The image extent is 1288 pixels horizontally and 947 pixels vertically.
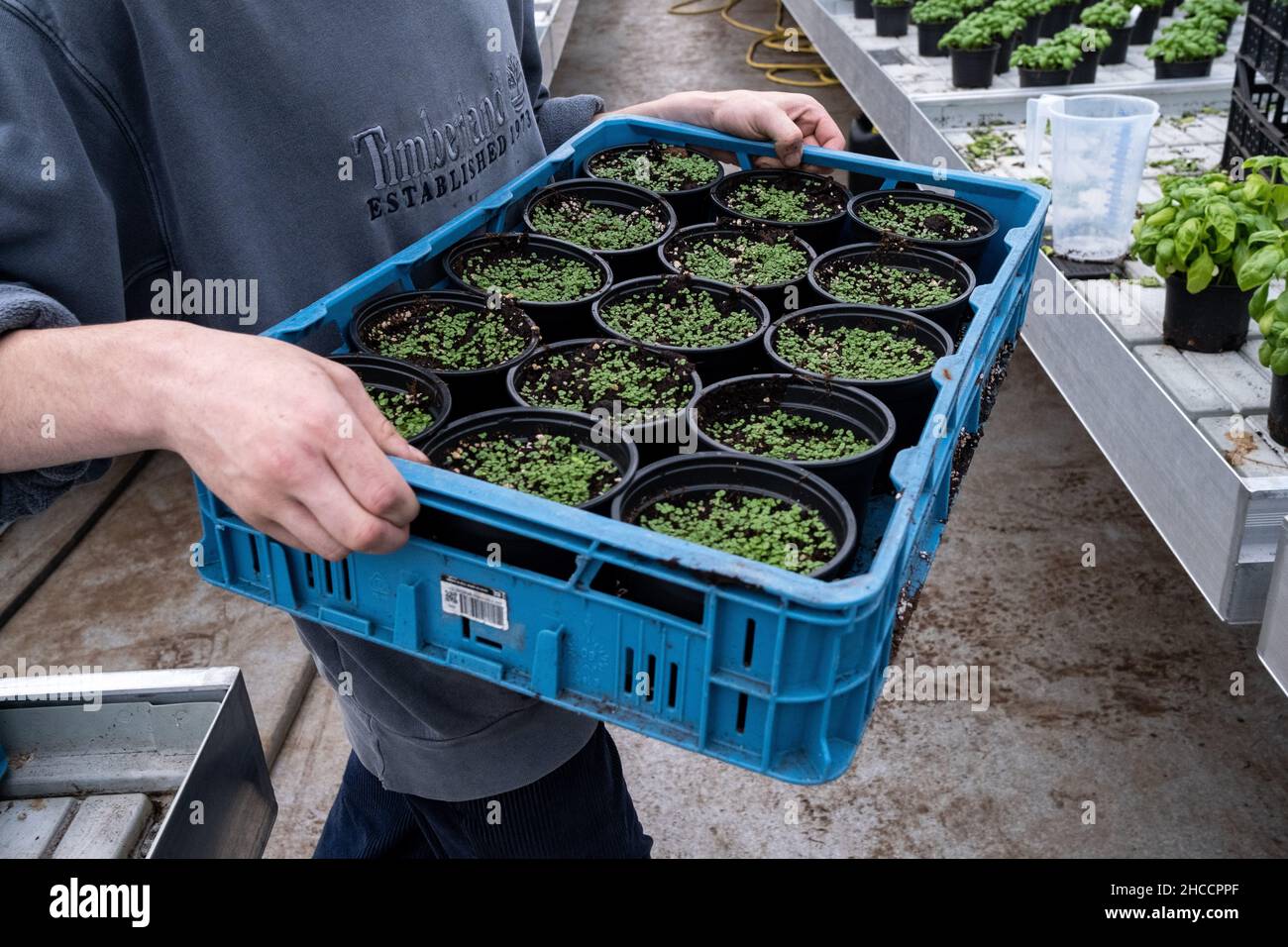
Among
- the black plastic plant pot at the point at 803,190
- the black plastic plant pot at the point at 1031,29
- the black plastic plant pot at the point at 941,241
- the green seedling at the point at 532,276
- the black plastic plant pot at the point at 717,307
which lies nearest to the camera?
the black plastic plant pot at the point at 717,307

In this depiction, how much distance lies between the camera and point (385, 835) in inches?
61.3

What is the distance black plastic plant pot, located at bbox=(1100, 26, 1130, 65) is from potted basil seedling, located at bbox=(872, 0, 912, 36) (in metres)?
0.71

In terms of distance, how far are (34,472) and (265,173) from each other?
41 centimetres

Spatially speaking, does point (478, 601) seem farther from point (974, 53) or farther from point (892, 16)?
point (892, 16)

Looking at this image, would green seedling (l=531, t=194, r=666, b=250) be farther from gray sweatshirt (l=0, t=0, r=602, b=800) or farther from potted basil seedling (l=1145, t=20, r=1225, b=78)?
potted basil seedling (l=1145, t=20, r=1225, b=78)

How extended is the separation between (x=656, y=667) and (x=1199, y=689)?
1.80 metres

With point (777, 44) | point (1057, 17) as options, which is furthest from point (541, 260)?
point (777, 44)

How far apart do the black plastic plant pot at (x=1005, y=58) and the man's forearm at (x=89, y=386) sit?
3431mm

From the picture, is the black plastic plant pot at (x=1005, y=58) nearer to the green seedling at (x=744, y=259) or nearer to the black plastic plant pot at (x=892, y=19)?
the black plastic plant pot at (x=892, y=19)

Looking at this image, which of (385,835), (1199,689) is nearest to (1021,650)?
(1199,689)

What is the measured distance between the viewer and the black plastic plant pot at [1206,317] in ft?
6.07

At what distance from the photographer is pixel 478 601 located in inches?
40.7

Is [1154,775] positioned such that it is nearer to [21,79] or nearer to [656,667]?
[656,667]
